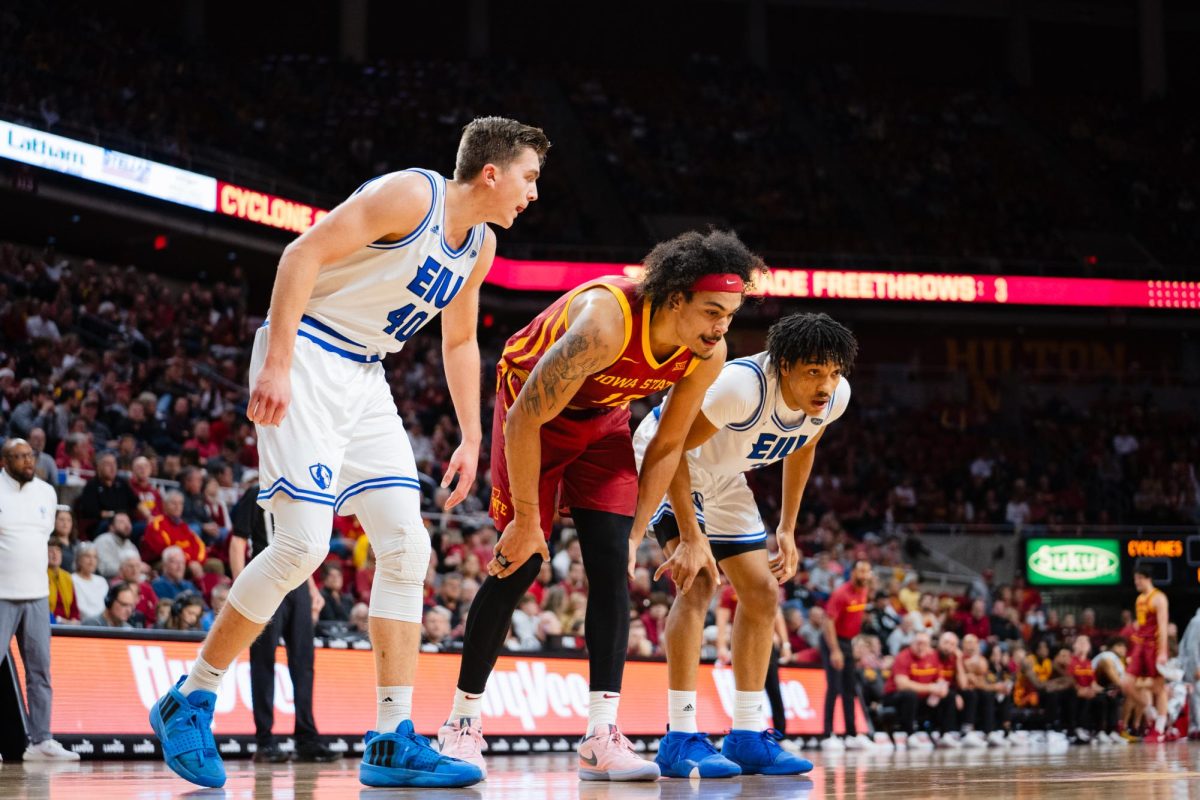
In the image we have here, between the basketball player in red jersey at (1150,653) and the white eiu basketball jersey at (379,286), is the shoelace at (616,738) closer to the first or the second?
the white eiu basketball jersey at (379,286)

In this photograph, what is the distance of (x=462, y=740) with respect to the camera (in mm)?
4766

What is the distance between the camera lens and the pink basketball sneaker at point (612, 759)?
4742mm

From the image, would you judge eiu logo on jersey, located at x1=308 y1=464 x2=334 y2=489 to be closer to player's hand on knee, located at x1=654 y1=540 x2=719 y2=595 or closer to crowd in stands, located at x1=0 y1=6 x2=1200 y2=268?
player's hand on knee, located at x1=654 y1=540 x2=719 y2=595

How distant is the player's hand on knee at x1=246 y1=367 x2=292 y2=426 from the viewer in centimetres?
412

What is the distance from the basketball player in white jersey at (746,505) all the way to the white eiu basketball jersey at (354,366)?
1214 mm

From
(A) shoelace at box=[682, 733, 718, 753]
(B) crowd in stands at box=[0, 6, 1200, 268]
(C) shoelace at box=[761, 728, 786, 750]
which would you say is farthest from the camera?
(B) crowd in stands at box=[0, 6, 1200, 268]

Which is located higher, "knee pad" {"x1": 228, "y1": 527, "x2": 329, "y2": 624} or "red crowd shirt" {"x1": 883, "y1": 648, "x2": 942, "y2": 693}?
"knee pad" {"x1": 228, "y1": 527, "x2": 329, "y2": 624}

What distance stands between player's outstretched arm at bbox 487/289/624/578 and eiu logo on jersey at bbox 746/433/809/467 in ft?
5.18

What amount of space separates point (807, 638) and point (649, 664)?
3721 millimetres

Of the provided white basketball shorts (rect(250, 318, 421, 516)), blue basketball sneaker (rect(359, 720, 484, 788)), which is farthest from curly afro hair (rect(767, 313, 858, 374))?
blue basketball sneaker (rect(359, 720, 484, 788))

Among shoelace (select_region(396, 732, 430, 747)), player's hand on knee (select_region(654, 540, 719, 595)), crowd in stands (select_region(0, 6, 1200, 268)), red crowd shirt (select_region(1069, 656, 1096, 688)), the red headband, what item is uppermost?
crowd in stands (select_region(0, 6, 1200, 268))

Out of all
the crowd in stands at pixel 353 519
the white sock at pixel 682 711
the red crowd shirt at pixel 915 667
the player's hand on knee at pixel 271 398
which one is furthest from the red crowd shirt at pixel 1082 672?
the player's hand on knee at pixel 271 398

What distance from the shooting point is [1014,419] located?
28547 millimetres

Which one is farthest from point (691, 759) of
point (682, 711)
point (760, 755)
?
point (760, 755)
